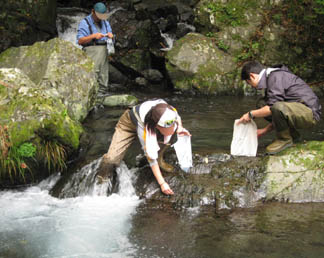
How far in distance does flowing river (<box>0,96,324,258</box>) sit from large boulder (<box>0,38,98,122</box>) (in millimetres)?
2245

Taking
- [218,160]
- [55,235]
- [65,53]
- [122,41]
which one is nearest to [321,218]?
[218,160]

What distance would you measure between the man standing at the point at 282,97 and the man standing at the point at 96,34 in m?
3.84

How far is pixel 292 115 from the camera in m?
4.29

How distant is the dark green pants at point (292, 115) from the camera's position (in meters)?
4.27

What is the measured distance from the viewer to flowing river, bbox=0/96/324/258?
3582mm

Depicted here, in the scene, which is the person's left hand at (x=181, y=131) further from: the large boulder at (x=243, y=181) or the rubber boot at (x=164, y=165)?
the large boulder at (x=243, y=181)

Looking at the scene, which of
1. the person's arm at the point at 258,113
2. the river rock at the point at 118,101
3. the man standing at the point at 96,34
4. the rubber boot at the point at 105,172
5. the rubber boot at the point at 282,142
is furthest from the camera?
the river rock at the point at 118,101

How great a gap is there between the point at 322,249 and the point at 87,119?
17.9 ft

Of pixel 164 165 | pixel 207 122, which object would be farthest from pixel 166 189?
pixel 207 122

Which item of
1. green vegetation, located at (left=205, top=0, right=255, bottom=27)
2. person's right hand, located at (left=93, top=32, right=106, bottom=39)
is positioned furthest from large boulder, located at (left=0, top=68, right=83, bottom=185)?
green vegetation, located at (left=205, top=0, right=255, bottom=27)

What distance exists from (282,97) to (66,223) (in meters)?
2.98

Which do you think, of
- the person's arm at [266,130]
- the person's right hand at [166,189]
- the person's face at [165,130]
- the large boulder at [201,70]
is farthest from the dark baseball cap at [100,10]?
the person's right hand at [166,189]

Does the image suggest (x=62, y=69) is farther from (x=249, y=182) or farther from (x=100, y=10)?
(x=249, y=182)

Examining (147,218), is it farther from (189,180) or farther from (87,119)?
(87,119)
